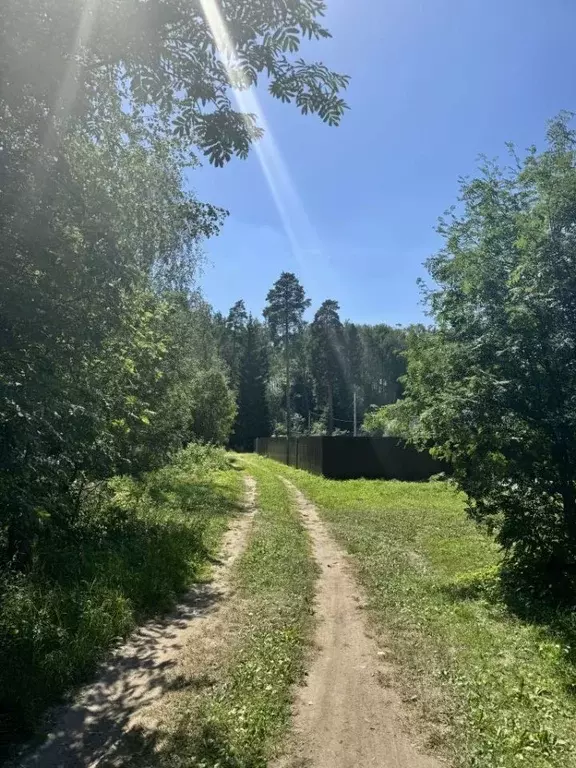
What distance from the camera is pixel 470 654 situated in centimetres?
555

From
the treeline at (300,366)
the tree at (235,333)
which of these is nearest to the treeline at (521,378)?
the treeline at (300,366)

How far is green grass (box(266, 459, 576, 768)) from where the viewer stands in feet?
13.0

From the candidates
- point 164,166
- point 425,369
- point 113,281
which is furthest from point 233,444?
point 113,281

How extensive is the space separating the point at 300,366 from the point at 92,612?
69.0 meters

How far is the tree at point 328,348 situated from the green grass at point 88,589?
5344cm

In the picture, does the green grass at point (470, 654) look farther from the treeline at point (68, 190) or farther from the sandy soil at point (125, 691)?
the treeline at point (68, 190)

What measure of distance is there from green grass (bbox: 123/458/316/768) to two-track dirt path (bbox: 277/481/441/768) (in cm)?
16

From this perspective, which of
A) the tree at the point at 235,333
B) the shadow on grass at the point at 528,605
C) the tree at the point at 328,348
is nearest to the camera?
the shadow on grass at the point at 528,605

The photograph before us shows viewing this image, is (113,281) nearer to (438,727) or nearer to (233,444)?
(438,727)

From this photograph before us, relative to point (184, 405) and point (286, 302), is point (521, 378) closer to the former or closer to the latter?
point (184, 405)

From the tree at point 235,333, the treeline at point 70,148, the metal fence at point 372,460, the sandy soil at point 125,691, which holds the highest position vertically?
the tree at point 235,333

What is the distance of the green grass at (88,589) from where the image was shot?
477 centimetres

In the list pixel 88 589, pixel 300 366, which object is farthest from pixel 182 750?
pixel 300 366

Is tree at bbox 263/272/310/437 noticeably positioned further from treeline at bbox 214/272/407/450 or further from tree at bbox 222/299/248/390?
tree at bbox 222/299/248/390
